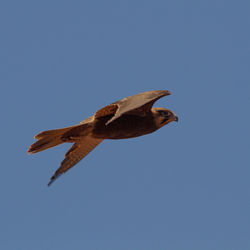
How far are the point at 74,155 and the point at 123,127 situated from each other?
7.07ft

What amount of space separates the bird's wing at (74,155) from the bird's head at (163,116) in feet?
5.76

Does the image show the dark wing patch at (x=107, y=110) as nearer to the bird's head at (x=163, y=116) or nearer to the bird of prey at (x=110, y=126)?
the bird of prey at (x=110, y=126)

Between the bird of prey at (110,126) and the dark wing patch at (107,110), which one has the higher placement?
the dark wing patch at (107,110)

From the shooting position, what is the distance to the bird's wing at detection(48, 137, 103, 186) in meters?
13.0

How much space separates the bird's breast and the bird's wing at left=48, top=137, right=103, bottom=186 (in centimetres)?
143

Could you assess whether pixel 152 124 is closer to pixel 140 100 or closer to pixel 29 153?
pixel 140 100

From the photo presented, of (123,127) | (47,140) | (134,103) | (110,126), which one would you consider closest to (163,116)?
(123,127)

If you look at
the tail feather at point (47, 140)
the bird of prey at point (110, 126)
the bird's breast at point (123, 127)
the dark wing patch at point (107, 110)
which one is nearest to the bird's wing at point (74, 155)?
the bird of prey at point (110, 126)

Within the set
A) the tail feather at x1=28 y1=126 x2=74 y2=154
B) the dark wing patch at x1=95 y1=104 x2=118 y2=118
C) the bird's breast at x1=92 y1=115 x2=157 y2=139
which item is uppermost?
the dark wing patch at x1=95 y1=104 x2=118 y2=118

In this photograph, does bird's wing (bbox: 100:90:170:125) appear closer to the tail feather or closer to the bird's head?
the bird's head

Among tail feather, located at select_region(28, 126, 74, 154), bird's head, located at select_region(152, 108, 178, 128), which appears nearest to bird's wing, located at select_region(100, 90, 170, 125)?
bird's head, located at select_region(152, 108, 178, 128)

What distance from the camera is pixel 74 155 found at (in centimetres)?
1309

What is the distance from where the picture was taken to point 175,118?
12.1 metres

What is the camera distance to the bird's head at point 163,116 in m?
11.7
